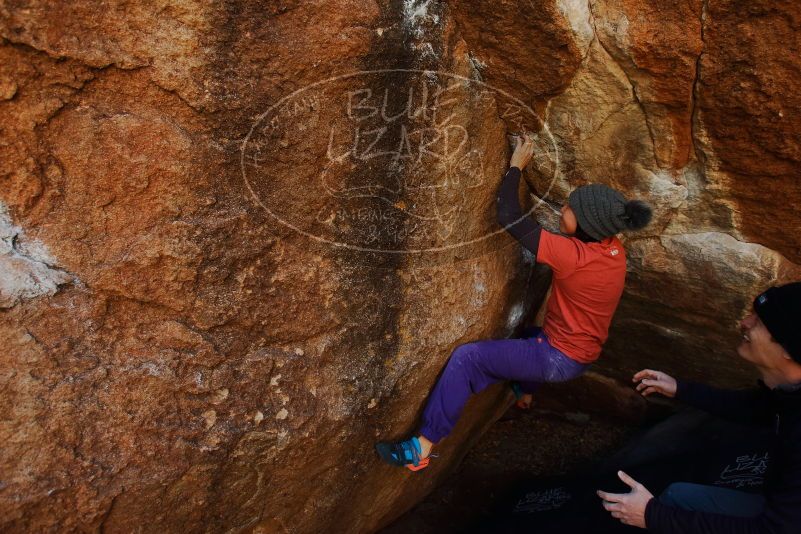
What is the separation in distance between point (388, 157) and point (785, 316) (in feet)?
4.25

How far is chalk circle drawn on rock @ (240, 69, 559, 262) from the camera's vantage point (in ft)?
6.15

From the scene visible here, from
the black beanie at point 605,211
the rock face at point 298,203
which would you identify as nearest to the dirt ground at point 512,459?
the rock face at point 298,203

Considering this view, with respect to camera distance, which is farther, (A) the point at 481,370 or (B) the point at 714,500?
(A) the point at 481,370

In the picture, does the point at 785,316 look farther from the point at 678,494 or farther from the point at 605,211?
the point at 678,494

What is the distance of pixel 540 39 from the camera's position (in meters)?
2.05

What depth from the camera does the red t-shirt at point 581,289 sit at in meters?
2.30

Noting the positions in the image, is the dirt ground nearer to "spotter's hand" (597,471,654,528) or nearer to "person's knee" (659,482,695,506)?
"person's knee" (659,482,695,506)

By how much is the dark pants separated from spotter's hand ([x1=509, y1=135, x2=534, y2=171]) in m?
1.28

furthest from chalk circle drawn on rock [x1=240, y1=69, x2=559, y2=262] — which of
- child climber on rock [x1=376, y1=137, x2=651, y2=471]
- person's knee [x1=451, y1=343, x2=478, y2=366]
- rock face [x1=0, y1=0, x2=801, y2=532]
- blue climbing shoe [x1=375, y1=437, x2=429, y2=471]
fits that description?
blue climbing shoe [x1=375, y1=437, x2=429, y2=471]

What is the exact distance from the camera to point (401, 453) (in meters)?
2.45

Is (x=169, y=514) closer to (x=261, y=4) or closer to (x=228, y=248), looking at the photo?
(x=228, y=248)

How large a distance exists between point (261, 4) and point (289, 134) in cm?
35

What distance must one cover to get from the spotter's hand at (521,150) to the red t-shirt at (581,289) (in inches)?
11.6

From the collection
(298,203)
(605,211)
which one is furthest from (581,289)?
(298,203)
